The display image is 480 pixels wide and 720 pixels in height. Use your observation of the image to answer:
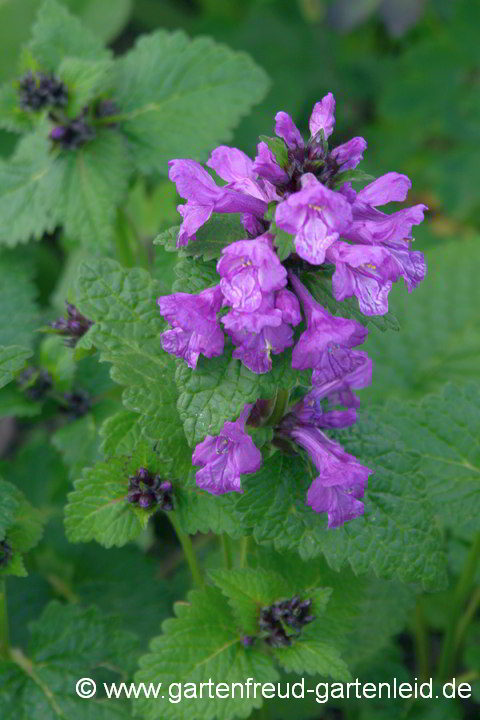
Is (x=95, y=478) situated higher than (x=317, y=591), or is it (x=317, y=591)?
(x=95, y=478)

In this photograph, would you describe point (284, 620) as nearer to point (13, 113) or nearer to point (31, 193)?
point (31, 193)

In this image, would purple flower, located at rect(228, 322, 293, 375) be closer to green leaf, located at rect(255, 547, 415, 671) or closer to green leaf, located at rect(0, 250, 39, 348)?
green leaf, located at rect(255, 547, 415, 671)

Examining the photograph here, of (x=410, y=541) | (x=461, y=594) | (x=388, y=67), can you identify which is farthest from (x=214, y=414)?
(x=388, y=67)

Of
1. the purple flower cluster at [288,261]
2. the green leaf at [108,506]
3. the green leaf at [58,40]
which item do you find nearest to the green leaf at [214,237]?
the purple flower cluster at [288,261]

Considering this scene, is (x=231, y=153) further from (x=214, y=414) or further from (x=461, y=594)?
(x=461, y=594)

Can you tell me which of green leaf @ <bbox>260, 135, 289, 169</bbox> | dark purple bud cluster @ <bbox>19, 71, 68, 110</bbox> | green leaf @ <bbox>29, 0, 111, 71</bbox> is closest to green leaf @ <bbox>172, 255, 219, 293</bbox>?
green leaf @ <bbox>260, 135, 289, 169</bbox>

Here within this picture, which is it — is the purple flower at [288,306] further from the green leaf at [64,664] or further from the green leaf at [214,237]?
the green leaf at [64,664]
